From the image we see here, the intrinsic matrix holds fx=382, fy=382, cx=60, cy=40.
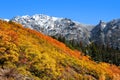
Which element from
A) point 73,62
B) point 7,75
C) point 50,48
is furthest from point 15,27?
point 7,75

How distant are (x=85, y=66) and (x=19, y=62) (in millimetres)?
12125

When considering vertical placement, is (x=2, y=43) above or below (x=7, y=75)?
above

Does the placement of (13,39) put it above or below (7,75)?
above

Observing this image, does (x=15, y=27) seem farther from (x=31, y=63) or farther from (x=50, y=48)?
(x=31, y=63)

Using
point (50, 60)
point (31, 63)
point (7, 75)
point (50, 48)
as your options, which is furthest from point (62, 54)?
point (7, 75)

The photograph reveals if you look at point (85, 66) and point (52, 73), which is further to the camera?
point (85, 66)

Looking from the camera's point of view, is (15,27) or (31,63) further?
(15,27)

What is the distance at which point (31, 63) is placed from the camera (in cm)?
3475

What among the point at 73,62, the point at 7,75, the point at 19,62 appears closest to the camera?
the point at 7,75

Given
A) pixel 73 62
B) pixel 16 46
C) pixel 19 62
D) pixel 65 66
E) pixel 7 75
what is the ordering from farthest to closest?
pixel 73 62
pixel 65 66
pixel 16 46
pixel 19 62
pixel 7 75

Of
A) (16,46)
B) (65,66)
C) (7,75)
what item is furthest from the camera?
(65,66)

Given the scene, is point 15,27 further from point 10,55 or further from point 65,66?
point 10,55

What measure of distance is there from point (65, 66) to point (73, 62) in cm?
292

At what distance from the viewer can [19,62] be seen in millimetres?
33906
